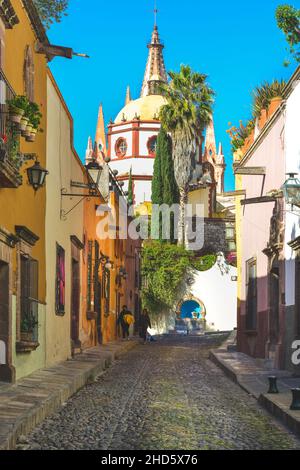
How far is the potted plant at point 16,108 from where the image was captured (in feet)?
39.9

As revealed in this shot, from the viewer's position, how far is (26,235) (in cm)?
1413

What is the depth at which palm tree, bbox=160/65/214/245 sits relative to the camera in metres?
54.4

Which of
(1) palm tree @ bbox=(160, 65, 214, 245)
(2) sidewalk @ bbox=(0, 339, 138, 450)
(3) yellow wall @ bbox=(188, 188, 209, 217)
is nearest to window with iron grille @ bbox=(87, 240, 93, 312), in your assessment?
(2) sidewalk @ bbox=(0, 339, 138, 450)

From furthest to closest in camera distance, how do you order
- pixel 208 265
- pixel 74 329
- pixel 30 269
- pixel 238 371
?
1. pixel 208 265
2. pixel 74 329
3. pixel 238 371
4. pixel 30 269

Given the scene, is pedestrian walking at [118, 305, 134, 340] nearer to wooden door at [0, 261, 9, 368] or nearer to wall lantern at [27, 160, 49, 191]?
wall lantern at [27, 160, 49, 191]

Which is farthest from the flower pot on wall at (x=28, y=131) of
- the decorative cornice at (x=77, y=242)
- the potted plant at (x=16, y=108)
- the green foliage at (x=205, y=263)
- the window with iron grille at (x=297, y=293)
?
the green foliage at (x=205, y=263)

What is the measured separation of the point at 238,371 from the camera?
1748 cm

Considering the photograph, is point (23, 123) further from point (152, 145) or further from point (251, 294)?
point (152, 145)

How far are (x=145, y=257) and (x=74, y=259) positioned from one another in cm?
3372

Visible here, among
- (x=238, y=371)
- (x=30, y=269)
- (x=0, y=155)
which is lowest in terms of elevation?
(x=238, y=371)
